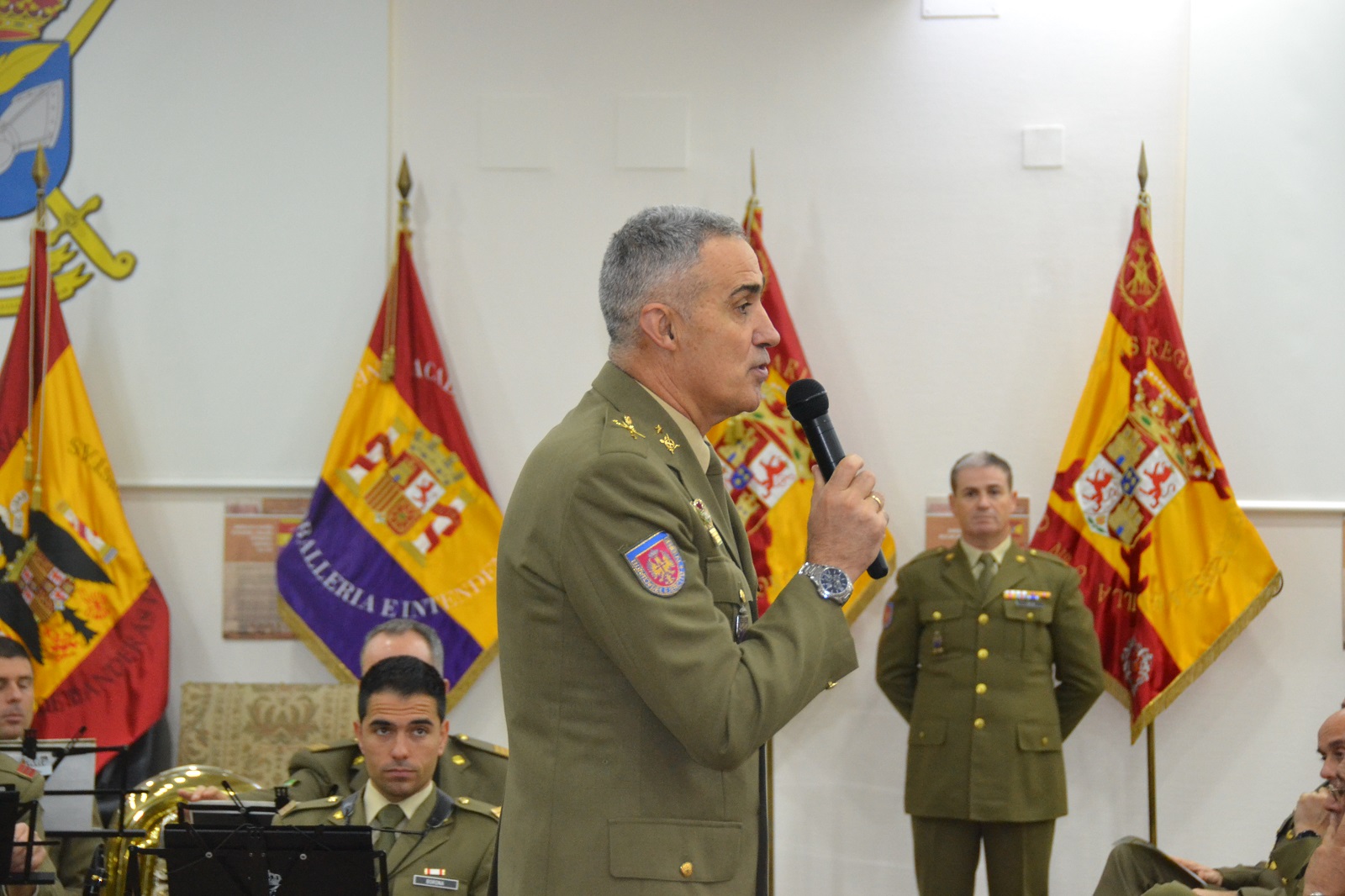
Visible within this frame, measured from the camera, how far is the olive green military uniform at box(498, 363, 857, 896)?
145 cm

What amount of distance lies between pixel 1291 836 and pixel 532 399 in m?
3.28

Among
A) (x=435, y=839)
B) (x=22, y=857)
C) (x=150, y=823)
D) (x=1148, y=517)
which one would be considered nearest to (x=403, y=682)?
(x=435, y=839)

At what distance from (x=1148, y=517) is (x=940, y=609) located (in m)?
1.02

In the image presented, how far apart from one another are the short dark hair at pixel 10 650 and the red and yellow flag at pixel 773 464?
8.41 ft

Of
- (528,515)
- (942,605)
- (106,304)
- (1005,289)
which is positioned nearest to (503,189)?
(106,304)

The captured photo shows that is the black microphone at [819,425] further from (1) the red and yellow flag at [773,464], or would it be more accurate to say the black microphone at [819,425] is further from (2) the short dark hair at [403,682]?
(1) the red and yellow flag at [773,464]

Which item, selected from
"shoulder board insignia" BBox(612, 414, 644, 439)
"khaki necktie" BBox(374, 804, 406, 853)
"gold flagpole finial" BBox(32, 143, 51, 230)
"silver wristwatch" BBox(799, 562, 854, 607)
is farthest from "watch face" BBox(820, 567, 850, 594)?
"gold flagpole finial" BBox(32, 143, 51, 230)

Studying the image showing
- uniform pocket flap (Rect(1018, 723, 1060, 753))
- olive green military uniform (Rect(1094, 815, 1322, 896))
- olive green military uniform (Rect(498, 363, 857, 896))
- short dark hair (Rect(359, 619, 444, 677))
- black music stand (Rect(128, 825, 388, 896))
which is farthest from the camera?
uniform pocket flap (Rect(1018, 723, 1060, 753))

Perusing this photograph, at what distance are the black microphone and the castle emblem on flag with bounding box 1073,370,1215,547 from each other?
3.50 m

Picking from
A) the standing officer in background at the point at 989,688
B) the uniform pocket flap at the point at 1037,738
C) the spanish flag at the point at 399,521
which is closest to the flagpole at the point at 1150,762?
the standing officer in background at the point at 989,688

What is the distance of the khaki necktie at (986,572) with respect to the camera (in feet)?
15.5

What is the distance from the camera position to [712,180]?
5.52m

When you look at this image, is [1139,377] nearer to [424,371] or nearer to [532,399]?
[532,399]

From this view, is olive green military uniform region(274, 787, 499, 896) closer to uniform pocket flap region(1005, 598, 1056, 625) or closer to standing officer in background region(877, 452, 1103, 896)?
standing officer in background region(877, 452, 1103, 896)
